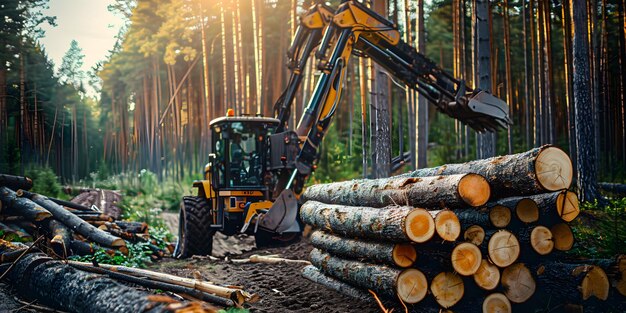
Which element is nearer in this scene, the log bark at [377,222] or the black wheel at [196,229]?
the log bark at [377,222]

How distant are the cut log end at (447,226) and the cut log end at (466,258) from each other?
0.12 m

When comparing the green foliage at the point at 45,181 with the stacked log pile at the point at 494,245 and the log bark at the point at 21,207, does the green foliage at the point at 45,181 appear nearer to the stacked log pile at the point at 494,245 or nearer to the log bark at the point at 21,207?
the log bark at the point at 21,207

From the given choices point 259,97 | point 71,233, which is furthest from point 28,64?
point 71,233

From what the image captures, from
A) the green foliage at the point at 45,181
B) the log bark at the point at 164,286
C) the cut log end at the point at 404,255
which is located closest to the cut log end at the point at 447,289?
the cut log end at the point at 404,255

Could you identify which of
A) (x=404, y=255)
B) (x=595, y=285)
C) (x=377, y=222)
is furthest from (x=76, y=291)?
(x=595, y=285)

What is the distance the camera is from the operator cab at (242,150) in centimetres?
1178

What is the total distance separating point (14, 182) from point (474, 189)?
32.8 ft

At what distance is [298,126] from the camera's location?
1139 centimetres

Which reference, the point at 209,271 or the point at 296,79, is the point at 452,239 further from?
the point at 296,79

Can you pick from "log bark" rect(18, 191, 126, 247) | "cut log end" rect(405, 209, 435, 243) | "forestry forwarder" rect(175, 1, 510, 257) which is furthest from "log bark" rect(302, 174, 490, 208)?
"log bark" rect(18, 191, 126, 247)

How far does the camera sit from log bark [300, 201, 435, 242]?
588cm

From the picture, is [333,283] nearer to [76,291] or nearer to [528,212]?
[528,212]

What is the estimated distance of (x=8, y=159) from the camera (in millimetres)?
16438

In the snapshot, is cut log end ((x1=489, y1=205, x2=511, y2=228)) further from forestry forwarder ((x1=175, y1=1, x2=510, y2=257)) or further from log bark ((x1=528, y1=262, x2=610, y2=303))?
forestry forwarder ((x1=175, y1=1, x2=510, y2=257))
